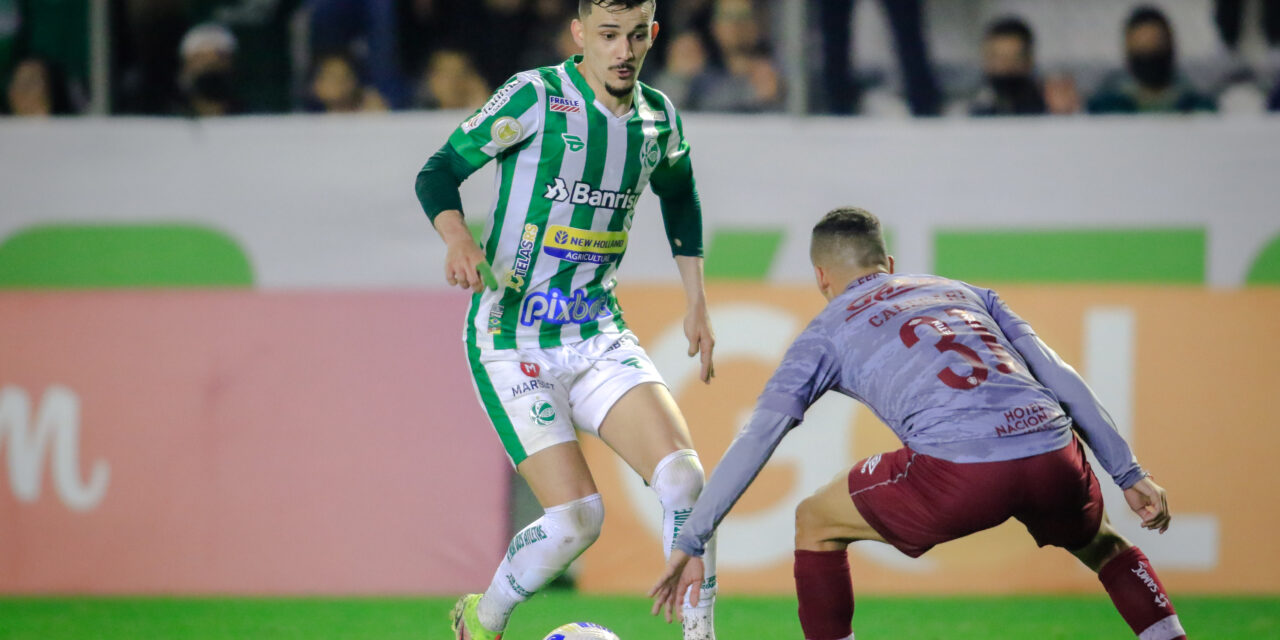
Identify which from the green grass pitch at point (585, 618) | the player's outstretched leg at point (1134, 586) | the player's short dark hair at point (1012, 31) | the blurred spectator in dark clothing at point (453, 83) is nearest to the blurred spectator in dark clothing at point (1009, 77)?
the player's short dark hair at point (1012, 31)

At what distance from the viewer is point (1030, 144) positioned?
6996mm

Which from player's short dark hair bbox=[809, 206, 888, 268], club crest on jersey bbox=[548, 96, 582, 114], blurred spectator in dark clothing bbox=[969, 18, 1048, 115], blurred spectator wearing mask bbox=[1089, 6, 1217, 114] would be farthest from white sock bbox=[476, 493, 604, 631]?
blurred spectator wearing mask bbox=[1089, 6, 1217, 114]

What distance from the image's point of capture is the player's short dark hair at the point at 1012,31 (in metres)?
7.43

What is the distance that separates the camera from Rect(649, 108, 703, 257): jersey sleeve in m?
4.69

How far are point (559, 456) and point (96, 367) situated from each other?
3514 mm

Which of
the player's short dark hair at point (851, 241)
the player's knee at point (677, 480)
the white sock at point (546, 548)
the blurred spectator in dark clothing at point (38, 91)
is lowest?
the white sock at point (546, 548)

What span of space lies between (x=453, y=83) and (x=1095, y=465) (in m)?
3.92

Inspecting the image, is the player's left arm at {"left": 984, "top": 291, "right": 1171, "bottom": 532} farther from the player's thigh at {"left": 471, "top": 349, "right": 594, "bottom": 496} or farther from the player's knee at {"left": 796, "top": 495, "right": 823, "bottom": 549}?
the player's thigh at {"left": 471, "top": 349, "right": 594, "bottom": 496}

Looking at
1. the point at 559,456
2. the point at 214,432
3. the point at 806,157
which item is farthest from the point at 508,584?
the point at 806,157

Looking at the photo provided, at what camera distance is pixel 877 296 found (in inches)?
159

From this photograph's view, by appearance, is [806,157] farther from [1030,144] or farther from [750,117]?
[1030,144]

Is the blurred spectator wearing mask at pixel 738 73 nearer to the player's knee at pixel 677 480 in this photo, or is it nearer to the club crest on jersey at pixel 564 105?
the club crest on jersey at pixel 564 105

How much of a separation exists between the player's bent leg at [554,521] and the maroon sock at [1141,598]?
1584 millimetres

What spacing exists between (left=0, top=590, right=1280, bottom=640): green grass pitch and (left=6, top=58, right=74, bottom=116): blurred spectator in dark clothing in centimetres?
262
